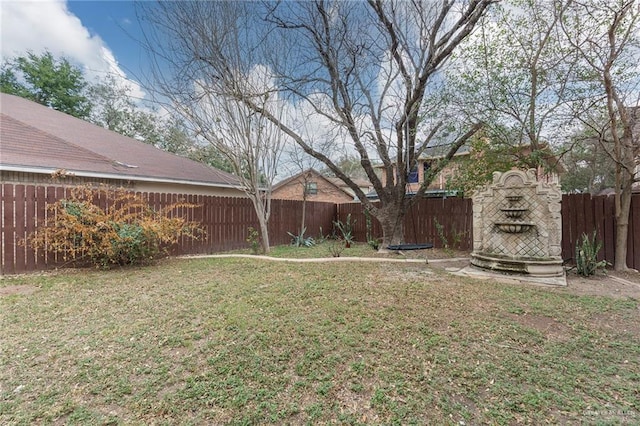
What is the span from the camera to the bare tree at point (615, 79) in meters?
5.26

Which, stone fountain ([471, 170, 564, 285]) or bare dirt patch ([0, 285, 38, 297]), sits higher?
stone fountain ([471, 170, 564, 285])

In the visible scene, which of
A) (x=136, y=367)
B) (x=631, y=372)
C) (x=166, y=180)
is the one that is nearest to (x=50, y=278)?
(x=136, y=367)

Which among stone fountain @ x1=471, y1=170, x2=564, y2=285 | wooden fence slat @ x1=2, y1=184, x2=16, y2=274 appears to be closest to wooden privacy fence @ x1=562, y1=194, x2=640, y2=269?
stone fountain @ x1=471, y1=170, x2=564, y2=285

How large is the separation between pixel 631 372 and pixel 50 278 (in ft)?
25.3

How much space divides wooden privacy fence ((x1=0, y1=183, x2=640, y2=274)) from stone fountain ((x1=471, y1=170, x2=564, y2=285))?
202 cm

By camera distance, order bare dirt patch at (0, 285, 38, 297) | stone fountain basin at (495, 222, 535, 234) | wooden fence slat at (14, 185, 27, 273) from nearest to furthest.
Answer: bare dirt patch at (0, 285, 38, 297) → wooden fence slat at (14, 185, 27, 273) → stone fountain basin at (495, 222, 535, 234)

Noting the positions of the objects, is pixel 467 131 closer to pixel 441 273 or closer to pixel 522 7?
pixel 522 7

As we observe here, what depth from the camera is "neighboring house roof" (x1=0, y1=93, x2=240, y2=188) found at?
7011mm

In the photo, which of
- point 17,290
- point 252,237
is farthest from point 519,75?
point 17,290

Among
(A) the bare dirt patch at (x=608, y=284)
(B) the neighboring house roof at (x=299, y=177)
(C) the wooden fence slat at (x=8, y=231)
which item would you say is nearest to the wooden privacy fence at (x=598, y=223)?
(A) the bare dirt patch at (x=608, y=284)

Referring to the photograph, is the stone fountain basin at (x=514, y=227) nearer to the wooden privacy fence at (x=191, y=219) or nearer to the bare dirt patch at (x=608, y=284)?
the bare dirt patch at (x=608, y=284)

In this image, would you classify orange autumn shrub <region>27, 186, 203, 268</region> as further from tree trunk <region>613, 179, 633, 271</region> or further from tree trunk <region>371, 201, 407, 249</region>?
tree trunk <region>613, 179, 633, 271</region>

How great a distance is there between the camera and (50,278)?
193 inches

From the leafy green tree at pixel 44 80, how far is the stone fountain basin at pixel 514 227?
2341cm
